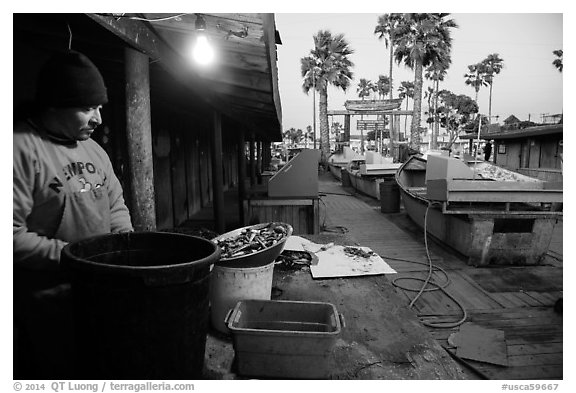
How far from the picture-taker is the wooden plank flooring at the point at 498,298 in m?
4.46

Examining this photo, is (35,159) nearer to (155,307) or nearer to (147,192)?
(155,307)

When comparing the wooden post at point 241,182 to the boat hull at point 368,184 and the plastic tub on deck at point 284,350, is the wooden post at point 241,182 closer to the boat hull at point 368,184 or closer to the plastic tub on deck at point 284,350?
the plastic tub on deck at point 284,350

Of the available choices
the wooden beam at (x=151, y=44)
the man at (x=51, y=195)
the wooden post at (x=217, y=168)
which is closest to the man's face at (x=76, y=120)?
the man at (x=51, y=195)

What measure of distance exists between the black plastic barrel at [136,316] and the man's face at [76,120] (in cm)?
58

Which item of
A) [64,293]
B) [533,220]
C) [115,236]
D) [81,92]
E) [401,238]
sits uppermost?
[81,92]

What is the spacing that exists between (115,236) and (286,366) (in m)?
1.28

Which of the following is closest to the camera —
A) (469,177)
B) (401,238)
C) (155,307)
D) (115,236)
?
(155,307)

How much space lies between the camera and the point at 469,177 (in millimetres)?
9742

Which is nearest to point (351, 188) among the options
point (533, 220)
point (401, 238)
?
point (401, 238)

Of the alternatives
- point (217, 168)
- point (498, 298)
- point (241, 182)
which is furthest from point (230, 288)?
point (241, 182)

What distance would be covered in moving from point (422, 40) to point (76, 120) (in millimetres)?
25109

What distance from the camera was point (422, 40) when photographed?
75.6ft

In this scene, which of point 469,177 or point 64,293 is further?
point 469,177

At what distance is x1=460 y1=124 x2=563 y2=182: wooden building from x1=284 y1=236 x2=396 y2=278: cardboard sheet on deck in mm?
18313
